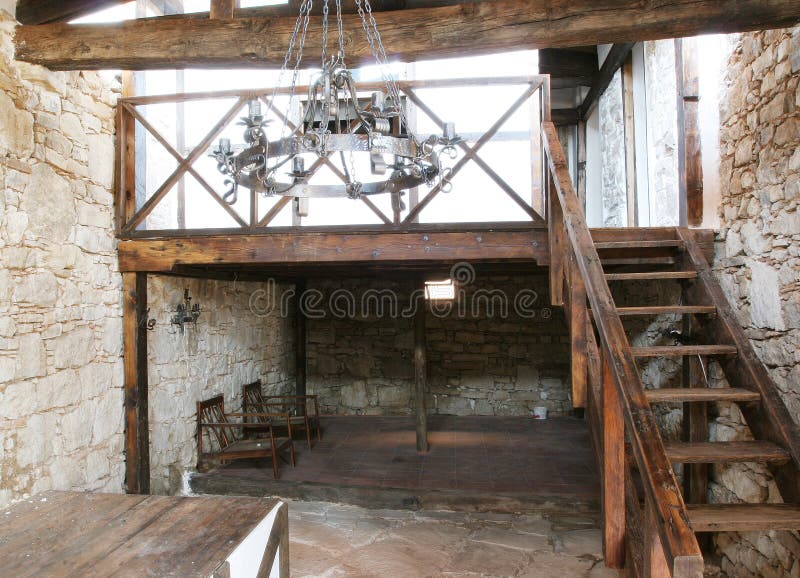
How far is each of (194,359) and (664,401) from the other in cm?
379

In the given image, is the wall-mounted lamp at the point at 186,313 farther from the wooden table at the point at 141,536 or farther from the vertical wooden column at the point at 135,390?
the wooden table at the point at 141,536

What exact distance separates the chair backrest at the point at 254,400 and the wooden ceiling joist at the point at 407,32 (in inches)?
133

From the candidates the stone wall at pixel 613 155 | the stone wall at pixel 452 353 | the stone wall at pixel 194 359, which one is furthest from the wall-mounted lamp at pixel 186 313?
the stone wall at pixel 613 155

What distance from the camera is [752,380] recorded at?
2.43m

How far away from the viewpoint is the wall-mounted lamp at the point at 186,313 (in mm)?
4324

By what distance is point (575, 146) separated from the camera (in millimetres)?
7586

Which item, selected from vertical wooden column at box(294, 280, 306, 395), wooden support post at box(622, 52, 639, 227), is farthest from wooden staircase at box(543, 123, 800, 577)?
vertical wooden column at box(294, 280, 306, 395)

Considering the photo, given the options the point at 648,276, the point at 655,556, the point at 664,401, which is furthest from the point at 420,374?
the point at 655,556

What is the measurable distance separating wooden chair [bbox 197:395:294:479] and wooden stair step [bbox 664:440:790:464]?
306 cm

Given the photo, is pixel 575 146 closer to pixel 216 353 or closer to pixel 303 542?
pixel 216 353

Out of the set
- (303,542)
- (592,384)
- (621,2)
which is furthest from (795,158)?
(303,542)

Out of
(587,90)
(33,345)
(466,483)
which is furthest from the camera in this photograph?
(587,90)

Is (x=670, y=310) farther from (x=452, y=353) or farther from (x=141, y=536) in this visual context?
(x=452, y=353)

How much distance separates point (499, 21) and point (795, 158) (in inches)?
60.8
